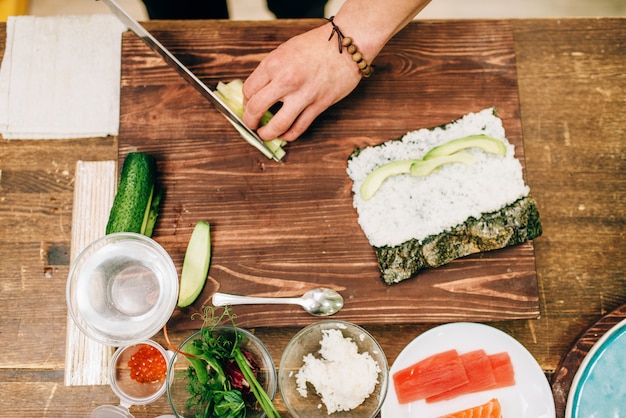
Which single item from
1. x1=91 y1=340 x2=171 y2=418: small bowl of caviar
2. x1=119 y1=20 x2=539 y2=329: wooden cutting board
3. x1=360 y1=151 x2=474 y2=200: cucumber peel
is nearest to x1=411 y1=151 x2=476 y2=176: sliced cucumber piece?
x1=360 y1=151 x2=474 y2=200: cucumber peel

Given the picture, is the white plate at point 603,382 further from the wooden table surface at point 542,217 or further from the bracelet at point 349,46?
the bracelet at point 349,46

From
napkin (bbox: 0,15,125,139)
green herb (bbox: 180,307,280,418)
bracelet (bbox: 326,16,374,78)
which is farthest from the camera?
napkin (bbox: 0,15,125,139)

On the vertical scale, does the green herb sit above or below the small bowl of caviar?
above

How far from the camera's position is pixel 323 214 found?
67.5 inches

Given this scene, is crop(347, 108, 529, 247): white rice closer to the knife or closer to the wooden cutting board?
the wooden cutting board

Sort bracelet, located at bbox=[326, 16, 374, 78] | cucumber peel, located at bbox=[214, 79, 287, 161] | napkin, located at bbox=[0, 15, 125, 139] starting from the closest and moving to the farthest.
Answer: bracelet, located at bbox=[326, 16, 374, 78] < cucumber peel, located at bbox=[214, 79, 287, 161] < napkin, located at bbox=[0, 15, 125, 139]

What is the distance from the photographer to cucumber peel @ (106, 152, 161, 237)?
1.61 m

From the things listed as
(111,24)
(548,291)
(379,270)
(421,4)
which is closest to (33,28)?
(111,24)

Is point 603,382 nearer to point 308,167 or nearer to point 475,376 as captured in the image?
point 475,376

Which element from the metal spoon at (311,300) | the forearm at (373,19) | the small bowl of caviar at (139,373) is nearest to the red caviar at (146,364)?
the small bowl of caviar at (139,373)

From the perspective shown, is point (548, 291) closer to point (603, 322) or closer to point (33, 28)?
point (603, 322)

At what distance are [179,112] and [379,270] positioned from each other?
2.81ft

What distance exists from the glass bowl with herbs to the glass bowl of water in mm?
167

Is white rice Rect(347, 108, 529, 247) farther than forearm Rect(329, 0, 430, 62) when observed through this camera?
Yes
